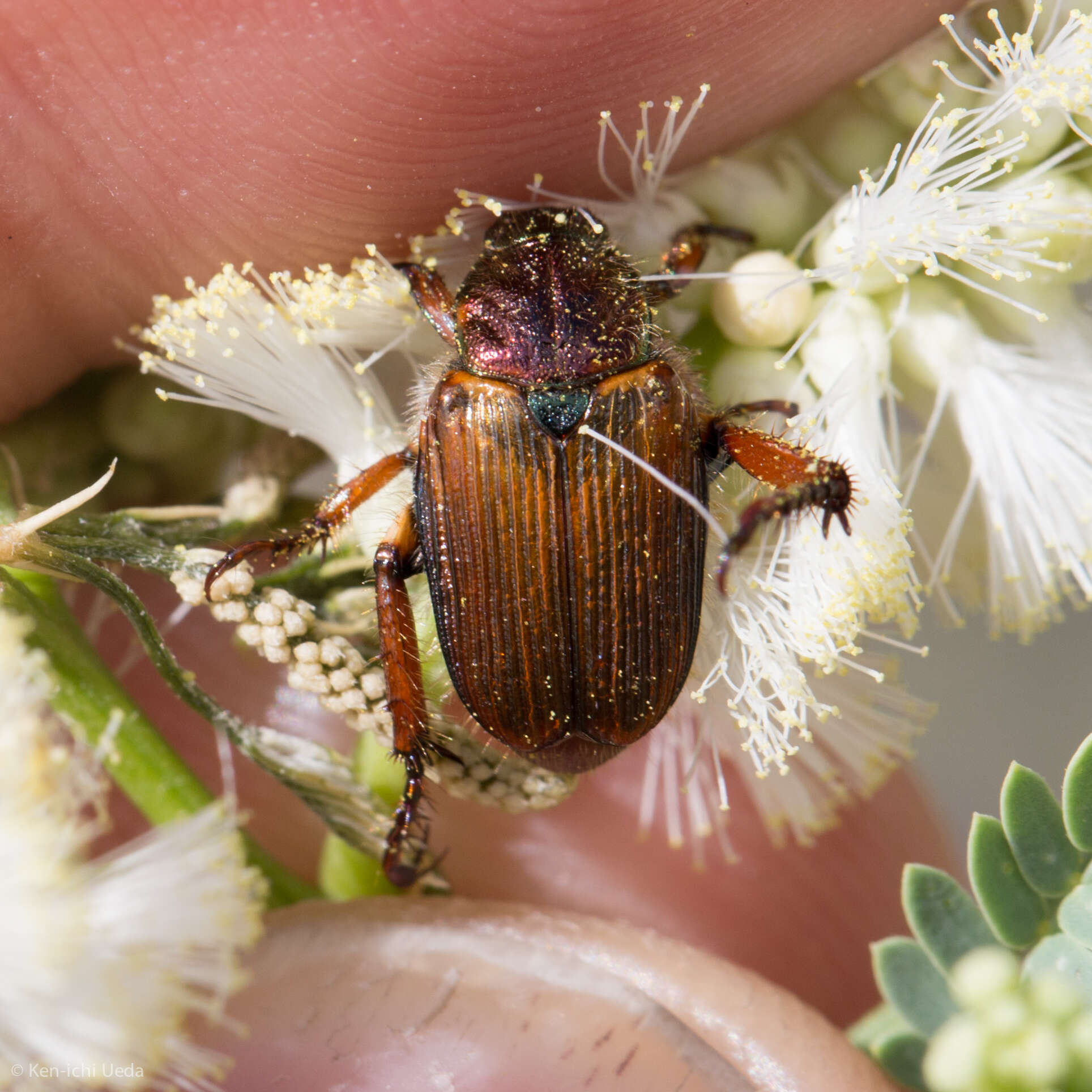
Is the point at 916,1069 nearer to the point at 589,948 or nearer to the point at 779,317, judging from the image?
the point at 589,948

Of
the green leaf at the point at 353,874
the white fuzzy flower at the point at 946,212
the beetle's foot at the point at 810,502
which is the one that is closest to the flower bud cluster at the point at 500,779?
Answer: the green leaf at the point at 353,874

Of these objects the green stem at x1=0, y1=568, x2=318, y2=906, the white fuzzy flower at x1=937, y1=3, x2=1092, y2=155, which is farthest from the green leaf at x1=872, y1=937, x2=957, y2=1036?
the white fuzzy flower at x1=937, y1=3, x2=1092, y2=155

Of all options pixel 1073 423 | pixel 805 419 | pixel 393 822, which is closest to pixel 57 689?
pixel 393 822

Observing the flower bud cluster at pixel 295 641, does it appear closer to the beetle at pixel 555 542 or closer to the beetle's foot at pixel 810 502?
the beetle at pixel 555 542

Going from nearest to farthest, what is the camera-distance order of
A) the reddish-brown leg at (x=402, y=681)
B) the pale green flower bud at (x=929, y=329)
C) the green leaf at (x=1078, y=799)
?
the green leaf at (x=1078, y=799), the reddish-brown leg at (x=402, y=681), the pale green flower bud at (x=929, y=329)

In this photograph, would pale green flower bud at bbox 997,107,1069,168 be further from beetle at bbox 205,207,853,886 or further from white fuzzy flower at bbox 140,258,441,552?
white fuzzy flower at bbox 140,258,441,552

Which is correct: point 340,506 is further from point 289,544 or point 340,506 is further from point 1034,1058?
point 1034,1058
